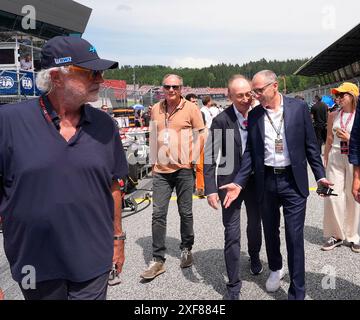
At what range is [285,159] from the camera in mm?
3213

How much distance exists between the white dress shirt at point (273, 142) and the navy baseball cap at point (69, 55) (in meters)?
1.71

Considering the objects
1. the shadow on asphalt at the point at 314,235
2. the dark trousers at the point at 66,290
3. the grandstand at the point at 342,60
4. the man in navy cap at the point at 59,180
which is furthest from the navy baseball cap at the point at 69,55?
the grandstand at the point at 342,60

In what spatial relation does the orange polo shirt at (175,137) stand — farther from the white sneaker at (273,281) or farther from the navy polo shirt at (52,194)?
the navy polo shirt at (52,194)

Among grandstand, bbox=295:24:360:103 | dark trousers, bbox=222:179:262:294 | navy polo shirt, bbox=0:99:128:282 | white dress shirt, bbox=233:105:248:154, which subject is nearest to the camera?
navy polo shirt, bbox=0:99:128:282

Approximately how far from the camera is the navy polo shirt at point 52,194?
5.92 ft

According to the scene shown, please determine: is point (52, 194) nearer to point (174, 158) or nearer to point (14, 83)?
point (174, 158)

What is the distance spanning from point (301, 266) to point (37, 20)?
41.1m

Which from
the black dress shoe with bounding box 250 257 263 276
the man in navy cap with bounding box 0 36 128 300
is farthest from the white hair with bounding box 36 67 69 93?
the black dress shoe with bounding box 250 257 263 276

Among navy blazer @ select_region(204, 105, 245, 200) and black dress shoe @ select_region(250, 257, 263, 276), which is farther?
black dress shoe @ select_region(250, 257, 263, 276)

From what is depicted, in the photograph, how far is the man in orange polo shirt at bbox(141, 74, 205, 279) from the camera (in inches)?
165

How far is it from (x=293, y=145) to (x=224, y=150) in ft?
2.29

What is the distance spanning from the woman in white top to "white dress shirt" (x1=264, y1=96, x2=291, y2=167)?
5.31 feet

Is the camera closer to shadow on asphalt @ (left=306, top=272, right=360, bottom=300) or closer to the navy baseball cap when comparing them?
shadow on asphalt @ (left=306, top=272, right=360, bottom=300)
